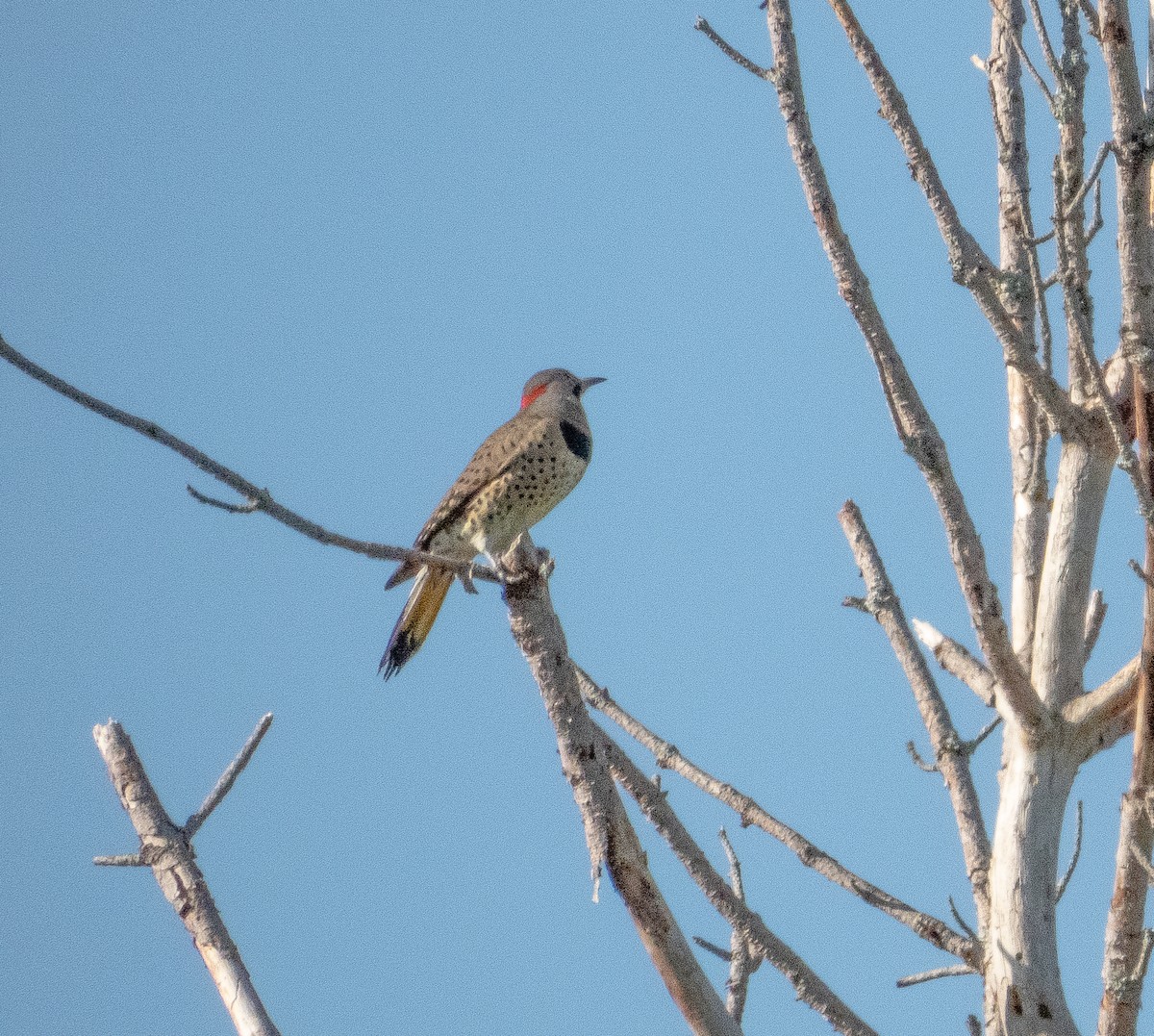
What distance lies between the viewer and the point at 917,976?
117 inches

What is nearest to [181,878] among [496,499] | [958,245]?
[958,245]

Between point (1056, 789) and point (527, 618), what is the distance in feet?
3.55

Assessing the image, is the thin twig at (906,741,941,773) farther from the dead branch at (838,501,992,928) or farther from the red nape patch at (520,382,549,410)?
the red nape patch at (520,382,549,410)

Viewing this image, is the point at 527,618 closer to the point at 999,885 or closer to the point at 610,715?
the point at 610,715

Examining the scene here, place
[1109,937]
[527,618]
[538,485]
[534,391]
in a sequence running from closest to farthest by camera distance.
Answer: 1. [1109,937]
2. [527,618]
3. [538,485]
4. [534,391]

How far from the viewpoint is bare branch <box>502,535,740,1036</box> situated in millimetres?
2680

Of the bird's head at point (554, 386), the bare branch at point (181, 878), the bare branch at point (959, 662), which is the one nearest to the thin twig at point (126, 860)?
the bare branch at point (181, 878)

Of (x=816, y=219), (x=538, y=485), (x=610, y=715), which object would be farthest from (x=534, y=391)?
(x=816, y=219)

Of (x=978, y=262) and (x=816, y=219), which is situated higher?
(x=816, y=219)

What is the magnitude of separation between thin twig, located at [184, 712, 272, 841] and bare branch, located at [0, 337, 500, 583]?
19.9 inches

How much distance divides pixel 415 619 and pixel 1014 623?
276cm

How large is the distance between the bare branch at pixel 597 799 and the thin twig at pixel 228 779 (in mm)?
558

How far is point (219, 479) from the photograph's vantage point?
2.46 m

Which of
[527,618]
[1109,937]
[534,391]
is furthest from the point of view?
[534,391]
